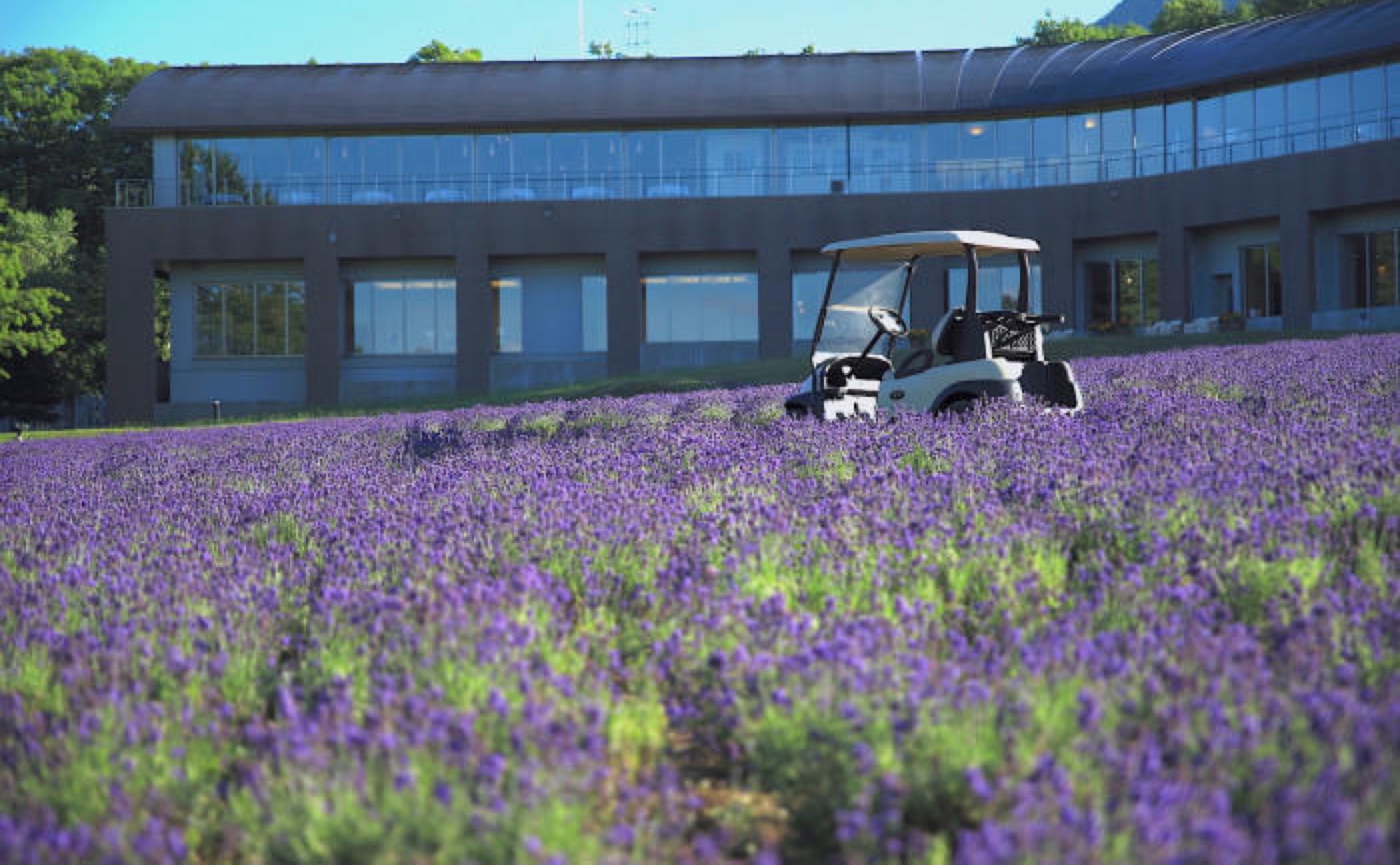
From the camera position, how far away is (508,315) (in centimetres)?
3666

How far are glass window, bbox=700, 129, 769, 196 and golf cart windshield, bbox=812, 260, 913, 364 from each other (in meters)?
25.4

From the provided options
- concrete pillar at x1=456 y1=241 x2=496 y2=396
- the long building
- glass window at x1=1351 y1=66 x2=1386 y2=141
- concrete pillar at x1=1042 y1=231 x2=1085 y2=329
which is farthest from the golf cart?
concrete pillar at x1=456 y1=241 x2=496 y2=396

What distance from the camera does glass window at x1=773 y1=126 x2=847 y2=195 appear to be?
36.0m

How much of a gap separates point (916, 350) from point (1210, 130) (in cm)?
2733

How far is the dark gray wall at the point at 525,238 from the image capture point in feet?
112

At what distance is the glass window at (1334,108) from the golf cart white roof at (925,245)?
25.4m

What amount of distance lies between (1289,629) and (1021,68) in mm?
34780

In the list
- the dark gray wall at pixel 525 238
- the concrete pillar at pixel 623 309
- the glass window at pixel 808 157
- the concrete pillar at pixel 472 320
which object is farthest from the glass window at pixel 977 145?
the concrete pillar at pixel 472 320

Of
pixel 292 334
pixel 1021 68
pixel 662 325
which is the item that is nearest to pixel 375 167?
pixel 292 334

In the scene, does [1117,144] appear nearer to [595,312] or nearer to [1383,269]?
[1383,269]

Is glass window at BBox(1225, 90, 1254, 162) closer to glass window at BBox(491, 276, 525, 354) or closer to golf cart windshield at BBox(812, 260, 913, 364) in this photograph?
glass window at BBox(491, 276, 525, 354)

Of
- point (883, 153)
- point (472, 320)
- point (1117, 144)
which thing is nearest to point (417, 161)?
point (472, 320)

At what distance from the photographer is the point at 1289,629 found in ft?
11.6

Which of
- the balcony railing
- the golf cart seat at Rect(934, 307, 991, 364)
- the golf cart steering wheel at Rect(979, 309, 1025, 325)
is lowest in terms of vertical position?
the golf cart seat at Rect(934, 307, 991, 364)
